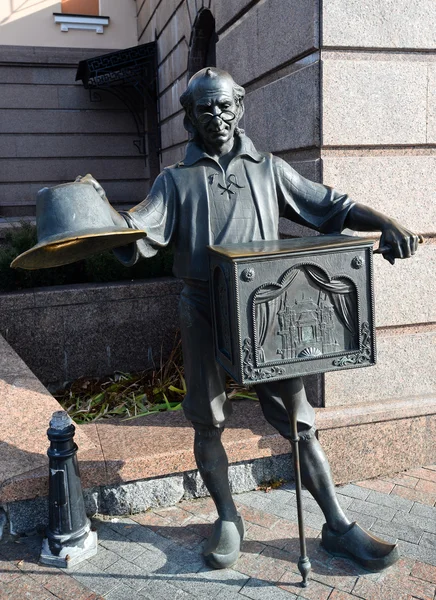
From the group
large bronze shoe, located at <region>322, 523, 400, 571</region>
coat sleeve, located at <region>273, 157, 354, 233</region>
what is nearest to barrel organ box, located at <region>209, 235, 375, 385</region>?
coat sleeve, located at <region>273, 157, 354, 233</region>

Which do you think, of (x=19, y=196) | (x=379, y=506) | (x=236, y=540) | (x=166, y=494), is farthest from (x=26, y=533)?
(x=19, y=196)

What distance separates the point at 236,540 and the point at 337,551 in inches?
22.3

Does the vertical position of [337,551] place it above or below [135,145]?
below

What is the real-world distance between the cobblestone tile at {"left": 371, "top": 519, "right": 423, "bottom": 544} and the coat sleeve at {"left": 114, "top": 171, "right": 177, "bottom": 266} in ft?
7.20

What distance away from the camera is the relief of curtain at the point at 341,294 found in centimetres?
273

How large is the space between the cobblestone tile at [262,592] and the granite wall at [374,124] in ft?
5.06

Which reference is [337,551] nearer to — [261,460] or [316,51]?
[261,460]

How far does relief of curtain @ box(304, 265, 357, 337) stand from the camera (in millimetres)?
2730

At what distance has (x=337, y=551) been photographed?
3381 mm

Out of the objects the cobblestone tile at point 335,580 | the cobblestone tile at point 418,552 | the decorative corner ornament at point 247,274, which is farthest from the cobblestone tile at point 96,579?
the decorative corner ornament at point 247,274

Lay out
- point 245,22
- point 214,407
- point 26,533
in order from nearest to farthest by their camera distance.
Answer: point 214,407 < point 26,533 < point 245,22

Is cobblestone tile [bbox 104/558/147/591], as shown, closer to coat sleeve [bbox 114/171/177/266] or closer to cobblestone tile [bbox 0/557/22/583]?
cobblestone tile [bbox 0/557/22/583]

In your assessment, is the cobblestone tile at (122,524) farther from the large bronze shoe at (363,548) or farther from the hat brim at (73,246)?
the hat brim at (73,246)

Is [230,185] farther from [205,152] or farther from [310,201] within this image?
[310,201]
